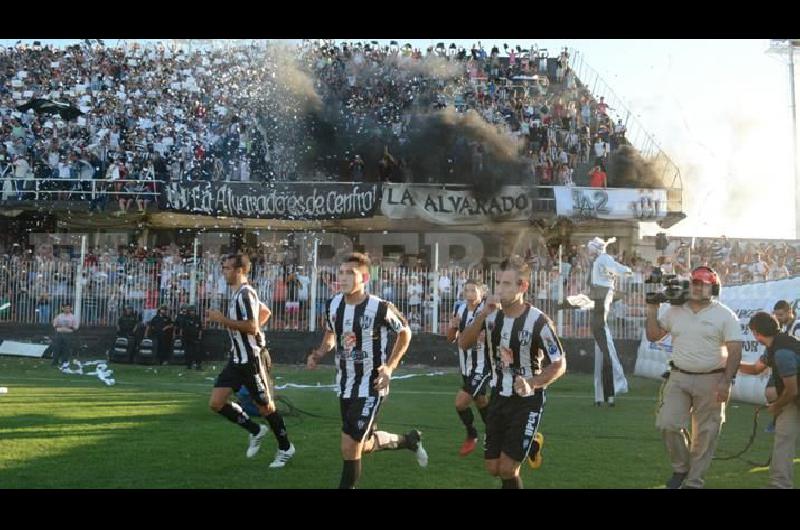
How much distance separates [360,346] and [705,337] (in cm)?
295

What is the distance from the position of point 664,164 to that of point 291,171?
1219 centimetres

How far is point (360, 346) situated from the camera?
7406 millimetres

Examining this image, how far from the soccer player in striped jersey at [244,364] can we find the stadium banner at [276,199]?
57.7 feet

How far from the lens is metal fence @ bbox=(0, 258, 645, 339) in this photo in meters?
20.9

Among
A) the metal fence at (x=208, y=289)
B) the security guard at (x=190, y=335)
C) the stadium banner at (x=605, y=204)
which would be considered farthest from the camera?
the stadium banner at (x=605, y=204)

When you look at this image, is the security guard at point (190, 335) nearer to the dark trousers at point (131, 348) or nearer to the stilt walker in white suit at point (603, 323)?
the dark trousers at point (131, 348)

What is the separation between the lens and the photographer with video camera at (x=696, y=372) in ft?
24.5

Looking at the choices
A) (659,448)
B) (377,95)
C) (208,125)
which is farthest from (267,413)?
(377,95)

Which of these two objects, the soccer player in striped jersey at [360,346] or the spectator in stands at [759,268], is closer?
the soccer player in striped jersey at [360,346]

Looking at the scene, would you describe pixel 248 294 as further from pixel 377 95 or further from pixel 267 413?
pixel 377 95

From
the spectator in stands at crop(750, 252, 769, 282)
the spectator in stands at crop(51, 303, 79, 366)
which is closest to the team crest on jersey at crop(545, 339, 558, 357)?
the spectator in stands at crop(51, 303, 79, 366)

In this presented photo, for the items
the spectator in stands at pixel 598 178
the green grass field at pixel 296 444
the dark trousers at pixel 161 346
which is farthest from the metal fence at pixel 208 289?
the spectator in stands at pixel 598 178

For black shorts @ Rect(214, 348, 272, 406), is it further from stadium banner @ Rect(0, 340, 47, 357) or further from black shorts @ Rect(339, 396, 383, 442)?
stadium banner @ Rect(0, 340, 47, 357)

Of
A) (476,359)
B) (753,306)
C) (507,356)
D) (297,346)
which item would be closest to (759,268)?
(753,306)
